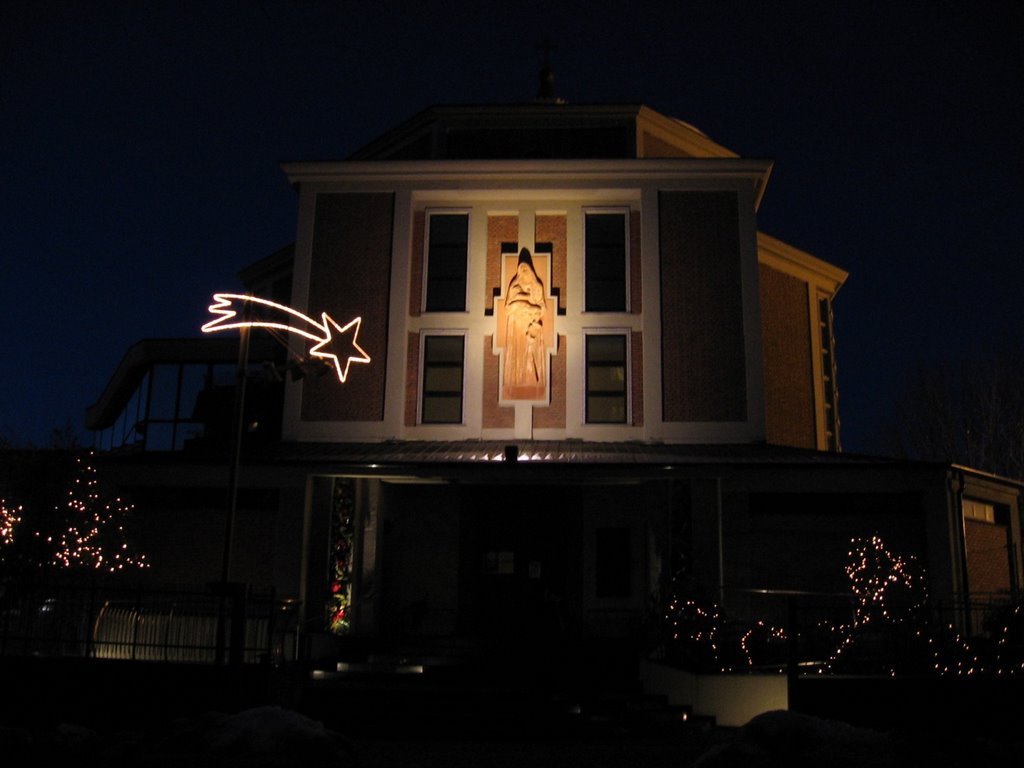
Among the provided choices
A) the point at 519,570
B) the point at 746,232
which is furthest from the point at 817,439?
the point at 519,570

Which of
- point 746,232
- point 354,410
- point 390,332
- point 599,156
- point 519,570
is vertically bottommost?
point 519,570

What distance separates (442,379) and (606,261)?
415cm

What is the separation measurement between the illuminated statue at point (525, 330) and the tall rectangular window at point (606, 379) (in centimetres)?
104

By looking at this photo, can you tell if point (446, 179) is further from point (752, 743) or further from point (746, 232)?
point (752, 743)

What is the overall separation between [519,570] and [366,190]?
8.47 meters

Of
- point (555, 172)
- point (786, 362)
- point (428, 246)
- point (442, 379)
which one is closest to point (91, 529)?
point (442, 379)

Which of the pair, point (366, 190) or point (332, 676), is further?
point (366, 190)

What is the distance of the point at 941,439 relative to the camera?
37.4 m

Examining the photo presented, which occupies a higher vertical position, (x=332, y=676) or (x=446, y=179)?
(x=446, y=179)

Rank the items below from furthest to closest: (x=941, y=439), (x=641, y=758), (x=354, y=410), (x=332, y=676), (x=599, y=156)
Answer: (x=941, y=439)
(x=599, y=156)
(x=354, y=410)
(x=332, y=676)
(x=641, y=758)

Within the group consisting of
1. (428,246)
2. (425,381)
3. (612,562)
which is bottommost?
(612,562)

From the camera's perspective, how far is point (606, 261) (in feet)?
70.4

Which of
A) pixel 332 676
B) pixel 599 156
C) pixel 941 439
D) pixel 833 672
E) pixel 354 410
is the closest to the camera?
pixel 833 672

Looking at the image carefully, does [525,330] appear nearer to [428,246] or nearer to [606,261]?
[606,261]
